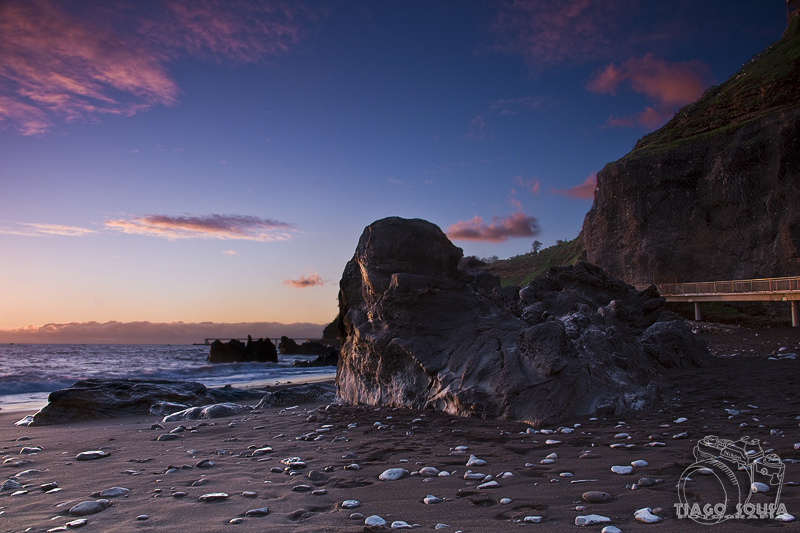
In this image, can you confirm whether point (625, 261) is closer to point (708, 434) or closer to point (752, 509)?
point (708, 434)

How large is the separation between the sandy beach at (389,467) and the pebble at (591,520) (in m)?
0.05

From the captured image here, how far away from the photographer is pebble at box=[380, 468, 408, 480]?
389 centimetres

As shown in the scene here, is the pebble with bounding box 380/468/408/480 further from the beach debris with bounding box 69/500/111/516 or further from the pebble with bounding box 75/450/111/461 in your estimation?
the pebble with bounding box 75/450/111/461

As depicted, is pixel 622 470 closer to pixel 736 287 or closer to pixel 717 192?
pixel 736 287

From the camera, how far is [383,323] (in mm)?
8141

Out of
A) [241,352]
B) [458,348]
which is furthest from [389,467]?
[241,352]

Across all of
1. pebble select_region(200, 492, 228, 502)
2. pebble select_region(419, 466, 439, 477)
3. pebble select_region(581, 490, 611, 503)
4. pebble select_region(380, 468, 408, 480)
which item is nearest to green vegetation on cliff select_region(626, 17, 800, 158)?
pebble select_region(581, 490, 611, 503)

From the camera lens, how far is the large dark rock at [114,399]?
31.0ft

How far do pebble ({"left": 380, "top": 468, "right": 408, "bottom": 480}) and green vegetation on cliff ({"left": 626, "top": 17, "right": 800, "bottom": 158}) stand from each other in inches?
1489

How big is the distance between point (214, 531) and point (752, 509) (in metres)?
3.16

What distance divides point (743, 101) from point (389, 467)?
1644 inches

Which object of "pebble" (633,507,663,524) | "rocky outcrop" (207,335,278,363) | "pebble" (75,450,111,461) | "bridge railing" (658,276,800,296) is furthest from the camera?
"rocky outcrop" (207,335,278,363)

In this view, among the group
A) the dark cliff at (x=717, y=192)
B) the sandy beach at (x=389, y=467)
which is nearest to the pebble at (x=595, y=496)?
the sandy beach at (x=389, y=467)

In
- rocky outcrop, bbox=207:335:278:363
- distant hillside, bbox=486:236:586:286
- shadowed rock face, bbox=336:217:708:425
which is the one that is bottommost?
rocky outcrop, bbox=207:335:278:363
